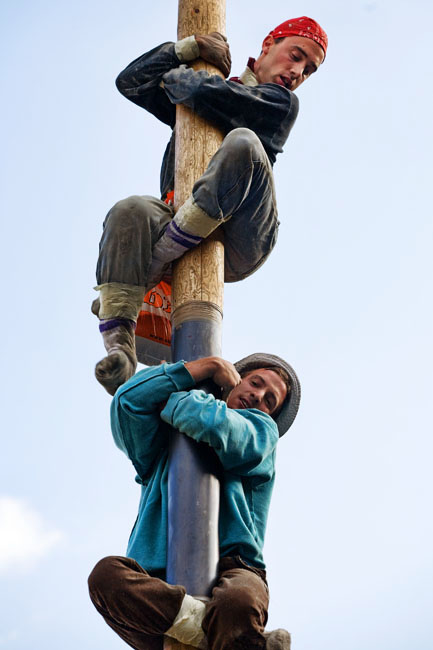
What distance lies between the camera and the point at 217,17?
18.8 ft

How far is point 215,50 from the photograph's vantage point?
17.9ft

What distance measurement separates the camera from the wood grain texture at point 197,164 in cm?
473

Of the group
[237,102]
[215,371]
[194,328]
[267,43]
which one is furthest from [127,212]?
[267,43]

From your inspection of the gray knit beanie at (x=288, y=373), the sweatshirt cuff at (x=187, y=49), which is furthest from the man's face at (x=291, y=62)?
the gray knit beanie at (x=288, y=373)

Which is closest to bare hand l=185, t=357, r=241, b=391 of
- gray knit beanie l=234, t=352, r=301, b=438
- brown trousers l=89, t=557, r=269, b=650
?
gray knit beanie l=234, t=352, r=301, b=438

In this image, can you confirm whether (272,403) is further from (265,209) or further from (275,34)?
(275,34)

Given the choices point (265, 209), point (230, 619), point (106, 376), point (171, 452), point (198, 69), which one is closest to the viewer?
point (230, 619)

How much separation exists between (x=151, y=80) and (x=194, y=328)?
5.59 feet

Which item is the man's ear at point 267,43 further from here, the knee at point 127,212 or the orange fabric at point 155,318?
the orange fabric at point 155,318

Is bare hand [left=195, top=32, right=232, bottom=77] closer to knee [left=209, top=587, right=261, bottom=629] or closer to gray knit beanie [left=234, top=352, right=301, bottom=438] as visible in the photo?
gray knit beanie [left=234, top=352, right=301, bottom=438]

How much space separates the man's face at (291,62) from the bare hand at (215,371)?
74.9 inches

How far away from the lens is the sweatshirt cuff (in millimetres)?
5457

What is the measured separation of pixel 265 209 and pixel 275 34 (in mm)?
1245

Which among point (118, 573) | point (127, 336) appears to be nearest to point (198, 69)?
point (127, 336)
